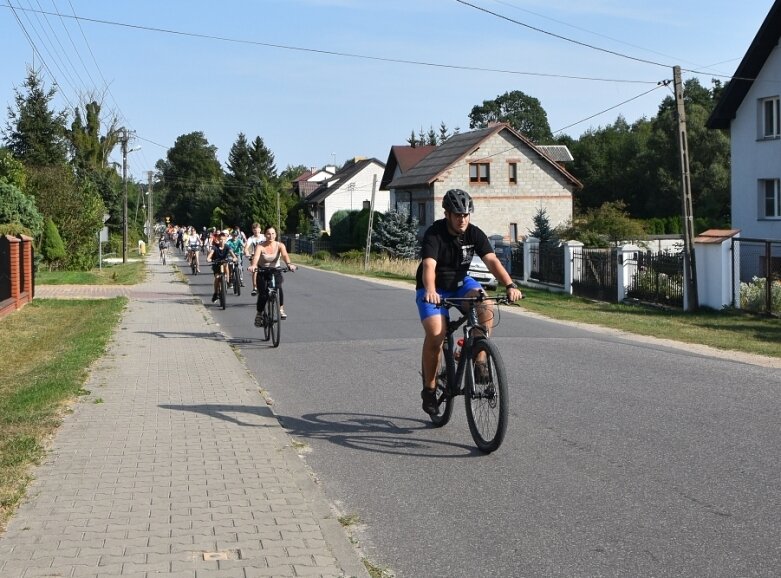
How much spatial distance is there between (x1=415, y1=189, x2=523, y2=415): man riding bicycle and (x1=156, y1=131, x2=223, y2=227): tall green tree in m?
133

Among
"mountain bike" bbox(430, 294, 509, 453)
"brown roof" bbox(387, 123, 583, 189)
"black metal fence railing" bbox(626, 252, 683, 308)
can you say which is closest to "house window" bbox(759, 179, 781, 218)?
"black metal fence railing" bbox(626, 252, 683, 308)

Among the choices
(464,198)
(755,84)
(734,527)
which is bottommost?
(734,527)

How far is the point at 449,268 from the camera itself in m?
7.52

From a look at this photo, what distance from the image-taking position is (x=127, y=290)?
29062mm

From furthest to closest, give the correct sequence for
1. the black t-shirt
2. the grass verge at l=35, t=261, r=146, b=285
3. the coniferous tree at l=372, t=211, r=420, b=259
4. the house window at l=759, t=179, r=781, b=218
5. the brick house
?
the brick house
the coniferous tree at l=372, t=211, r=420, b=259
the house window at l=759, t=179, r=781, b=218
the grass verge at l=35, t=261, r=146, b=285
the black t-shirt

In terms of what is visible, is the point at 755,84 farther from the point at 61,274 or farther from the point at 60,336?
the point at 60,336

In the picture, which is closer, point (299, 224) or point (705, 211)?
point (705, 211)

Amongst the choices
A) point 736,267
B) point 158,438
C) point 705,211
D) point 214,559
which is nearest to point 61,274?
point 736,267

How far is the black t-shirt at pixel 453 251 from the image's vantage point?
24.5 feet

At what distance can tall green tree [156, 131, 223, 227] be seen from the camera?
143 m

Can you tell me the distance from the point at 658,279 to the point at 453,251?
1682 centimetres

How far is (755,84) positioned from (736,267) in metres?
16.1

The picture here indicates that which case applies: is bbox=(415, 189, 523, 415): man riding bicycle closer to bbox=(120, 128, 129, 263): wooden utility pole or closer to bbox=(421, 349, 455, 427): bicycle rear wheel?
bbox=(421, 349, 455, 427): bicycle rear wheel

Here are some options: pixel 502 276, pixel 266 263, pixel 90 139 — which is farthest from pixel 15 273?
pixel 90 139
